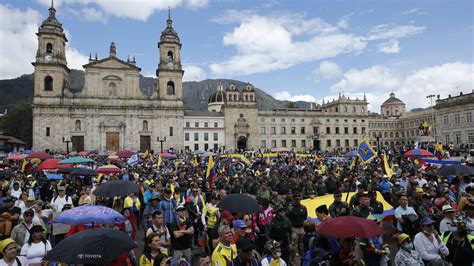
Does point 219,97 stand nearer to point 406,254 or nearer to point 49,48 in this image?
point 49,48

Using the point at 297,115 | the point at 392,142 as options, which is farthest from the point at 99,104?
the point at 392,142

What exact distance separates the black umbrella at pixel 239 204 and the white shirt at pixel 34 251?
3.35m

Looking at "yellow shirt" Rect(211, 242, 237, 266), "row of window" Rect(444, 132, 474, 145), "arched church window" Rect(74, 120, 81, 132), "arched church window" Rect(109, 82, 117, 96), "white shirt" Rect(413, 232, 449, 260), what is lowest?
"white shirt" Rect(413, 232, 449, 260)

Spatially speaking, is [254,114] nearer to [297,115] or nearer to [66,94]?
[297,115]

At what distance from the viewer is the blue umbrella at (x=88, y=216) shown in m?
5.49

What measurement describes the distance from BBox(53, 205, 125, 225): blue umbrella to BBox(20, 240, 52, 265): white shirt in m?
0.53

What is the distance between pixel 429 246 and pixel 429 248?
34 mm

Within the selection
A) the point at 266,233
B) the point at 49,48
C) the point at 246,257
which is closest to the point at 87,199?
the point at 266,233

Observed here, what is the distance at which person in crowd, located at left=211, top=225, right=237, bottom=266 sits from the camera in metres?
4.79

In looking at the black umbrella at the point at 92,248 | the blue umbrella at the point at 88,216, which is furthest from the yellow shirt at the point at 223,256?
the blue umbrella at the point at 88,216

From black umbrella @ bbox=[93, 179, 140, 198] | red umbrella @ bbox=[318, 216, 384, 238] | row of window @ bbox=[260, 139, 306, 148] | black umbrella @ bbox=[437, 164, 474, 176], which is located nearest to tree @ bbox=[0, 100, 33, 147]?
row of window @ bbox=[260, 139, 306, 148]

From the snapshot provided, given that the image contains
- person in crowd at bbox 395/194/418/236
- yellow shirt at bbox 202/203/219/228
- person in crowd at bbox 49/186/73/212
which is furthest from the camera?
person in crowd at bbox 49/186/73/212

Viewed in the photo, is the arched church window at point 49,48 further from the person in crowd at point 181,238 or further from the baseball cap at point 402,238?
the baseball cap at point 402,238

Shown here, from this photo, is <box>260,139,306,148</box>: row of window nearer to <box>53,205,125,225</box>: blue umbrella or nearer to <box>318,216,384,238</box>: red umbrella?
<box>53,205,125,225</box>: blue umbrella
